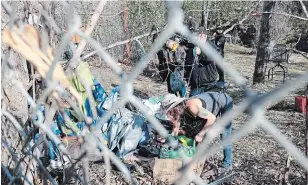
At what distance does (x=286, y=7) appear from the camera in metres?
9.87

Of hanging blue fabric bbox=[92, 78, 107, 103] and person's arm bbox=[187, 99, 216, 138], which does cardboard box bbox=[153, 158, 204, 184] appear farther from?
hanging blue fabric bbox=[92, 78, 107, 103]

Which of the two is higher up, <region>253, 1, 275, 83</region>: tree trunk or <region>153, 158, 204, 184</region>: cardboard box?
<region>253, 1, 275, 83</region>: tree trunk

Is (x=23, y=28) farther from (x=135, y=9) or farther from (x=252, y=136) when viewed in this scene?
(x=135, y=9)

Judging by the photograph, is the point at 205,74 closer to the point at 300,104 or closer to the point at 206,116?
the point at 300,104

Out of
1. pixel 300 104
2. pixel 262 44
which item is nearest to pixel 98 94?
pixel 300 104

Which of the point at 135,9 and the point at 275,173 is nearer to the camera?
the point at 275,173

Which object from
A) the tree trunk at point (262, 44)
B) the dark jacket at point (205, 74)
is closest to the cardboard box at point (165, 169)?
the dark jacket at point (205, 74)

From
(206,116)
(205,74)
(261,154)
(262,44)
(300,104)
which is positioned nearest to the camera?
(206,116)

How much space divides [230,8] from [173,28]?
12.5 m

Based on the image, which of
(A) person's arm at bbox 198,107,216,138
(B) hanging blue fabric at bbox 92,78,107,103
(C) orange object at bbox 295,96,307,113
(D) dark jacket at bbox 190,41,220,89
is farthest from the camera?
(C) orange object at bbox 295,96,307,113

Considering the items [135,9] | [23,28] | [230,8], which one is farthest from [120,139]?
[230,8]

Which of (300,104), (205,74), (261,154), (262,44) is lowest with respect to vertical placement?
(261,154)

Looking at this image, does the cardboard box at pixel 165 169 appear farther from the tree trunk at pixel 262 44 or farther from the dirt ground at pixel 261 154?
the tree trunk at pixel 262 44

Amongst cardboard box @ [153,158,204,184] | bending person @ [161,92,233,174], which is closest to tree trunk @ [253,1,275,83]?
bending person @ [161,92,233,174]
